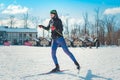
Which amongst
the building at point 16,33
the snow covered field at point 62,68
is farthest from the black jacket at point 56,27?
the building at point 16,33

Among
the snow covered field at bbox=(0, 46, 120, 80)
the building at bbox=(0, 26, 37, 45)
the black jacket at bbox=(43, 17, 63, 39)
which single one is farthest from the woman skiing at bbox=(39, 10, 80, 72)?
the building at bbox=(0, 26, 37, 45)

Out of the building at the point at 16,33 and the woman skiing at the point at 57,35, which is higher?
the building at the point at 16,33

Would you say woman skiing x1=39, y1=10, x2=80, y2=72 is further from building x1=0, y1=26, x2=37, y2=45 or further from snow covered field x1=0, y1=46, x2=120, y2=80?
building x1=0, y1=26, x2=37, y2=45

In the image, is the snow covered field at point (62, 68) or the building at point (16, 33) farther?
the building at point (16, 33)

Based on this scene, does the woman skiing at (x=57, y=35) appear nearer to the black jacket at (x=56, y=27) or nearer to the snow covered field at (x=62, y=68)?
the black jacket at (x=56, y=27)

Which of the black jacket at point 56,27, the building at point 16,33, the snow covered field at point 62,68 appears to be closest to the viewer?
the snow covered field at point 62,68

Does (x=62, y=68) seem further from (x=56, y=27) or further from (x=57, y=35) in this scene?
(x=56, y=27)

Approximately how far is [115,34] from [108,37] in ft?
12.3

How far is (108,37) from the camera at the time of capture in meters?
68.4

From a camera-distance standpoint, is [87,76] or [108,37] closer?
[87,76]

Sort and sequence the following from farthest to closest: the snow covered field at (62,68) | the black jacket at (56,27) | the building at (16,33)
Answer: the building at (16,33) < the black jacket at (56,27) < the snow covered field at (62,68)

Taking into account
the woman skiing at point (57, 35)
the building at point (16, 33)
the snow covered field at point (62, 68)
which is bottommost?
the snow covered field at point (62, 68)

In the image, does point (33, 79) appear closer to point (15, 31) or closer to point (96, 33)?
point (96, 33)

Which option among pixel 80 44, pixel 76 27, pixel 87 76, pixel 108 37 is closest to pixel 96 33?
pixel 108 37
